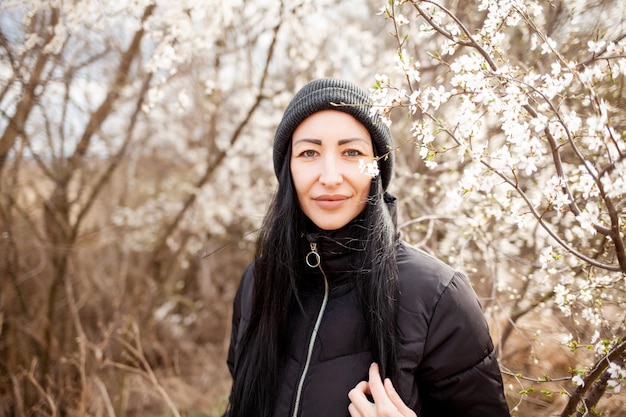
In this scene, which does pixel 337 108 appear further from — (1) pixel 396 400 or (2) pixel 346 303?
(1) pixel 396 400

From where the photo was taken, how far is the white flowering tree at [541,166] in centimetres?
133

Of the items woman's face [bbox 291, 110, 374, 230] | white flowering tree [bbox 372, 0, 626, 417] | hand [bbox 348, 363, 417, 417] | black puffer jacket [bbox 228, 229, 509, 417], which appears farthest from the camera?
woman's face [bbox 291, 110, 374, 230]

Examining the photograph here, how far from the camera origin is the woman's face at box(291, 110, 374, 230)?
5.76 feet

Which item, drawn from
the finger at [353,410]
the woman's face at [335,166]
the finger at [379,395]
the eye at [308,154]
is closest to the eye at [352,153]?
the woman's face at [335,166]

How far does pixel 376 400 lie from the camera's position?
1.46 meters

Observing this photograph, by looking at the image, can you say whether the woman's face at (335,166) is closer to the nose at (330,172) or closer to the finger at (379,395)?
the nose at (330,172)

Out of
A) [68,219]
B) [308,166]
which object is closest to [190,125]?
[68,219]

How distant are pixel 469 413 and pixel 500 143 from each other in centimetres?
242

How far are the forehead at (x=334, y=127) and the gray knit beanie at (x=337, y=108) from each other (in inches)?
0.7

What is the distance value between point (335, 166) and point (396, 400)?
85cm

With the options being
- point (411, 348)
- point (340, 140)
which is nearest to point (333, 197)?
point (340, 140)

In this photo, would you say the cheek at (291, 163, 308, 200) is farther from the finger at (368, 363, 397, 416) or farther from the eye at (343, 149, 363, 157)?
the finger at (368, 363, 397, 416)


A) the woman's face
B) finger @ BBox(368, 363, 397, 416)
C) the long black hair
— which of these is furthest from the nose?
finger @ BBox(368, 363, 397, 416)

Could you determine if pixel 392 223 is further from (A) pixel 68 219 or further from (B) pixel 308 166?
(A) pixel 68 219
